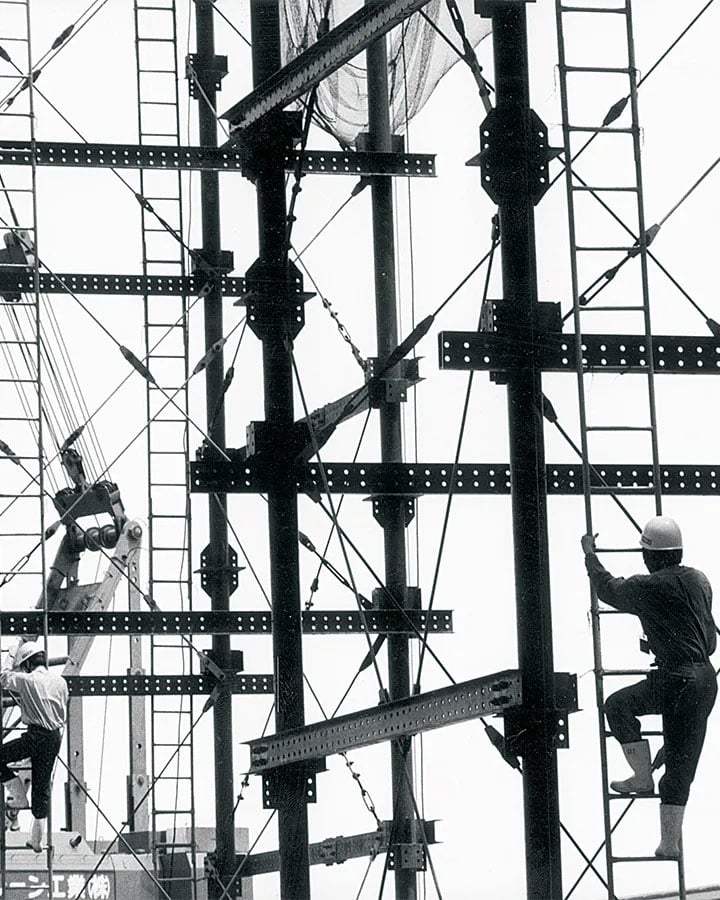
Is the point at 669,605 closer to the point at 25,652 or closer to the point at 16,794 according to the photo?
the point at 25,652

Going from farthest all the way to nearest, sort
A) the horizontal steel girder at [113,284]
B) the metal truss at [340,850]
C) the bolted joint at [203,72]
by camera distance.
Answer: the bolted joint at [203,72], the horizontal steel girder at [113,284], the metal truss at [340,850]

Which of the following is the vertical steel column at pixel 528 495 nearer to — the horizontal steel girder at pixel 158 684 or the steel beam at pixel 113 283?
the steel beam at pixel 113 283

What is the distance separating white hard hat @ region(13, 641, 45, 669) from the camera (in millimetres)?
20781

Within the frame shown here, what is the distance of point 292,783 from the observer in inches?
749

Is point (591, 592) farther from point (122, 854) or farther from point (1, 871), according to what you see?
point (122, 854)

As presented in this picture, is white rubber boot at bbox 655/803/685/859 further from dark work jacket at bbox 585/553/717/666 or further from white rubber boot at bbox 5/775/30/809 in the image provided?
white rubber boot at bbox 5/775/30/809

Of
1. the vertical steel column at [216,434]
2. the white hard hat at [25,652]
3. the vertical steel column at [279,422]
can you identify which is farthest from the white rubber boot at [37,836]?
the vertical steel column at [279,422]

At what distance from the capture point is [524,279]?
1526cm

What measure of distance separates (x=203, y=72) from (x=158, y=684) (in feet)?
21.2

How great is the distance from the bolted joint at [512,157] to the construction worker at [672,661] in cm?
246

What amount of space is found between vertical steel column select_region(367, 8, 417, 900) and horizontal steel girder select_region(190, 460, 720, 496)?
2197 millimetres

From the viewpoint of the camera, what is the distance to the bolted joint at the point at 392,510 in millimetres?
21953

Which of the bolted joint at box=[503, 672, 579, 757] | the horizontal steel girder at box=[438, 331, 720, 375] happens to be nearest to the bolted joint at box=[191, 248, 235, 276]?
the horizontal steel girder at box=[438, 331, 720, 375]

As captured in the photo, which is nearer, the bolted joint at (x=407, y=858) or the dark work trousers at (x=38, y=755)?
the dark work trousers at (x=38, y=755)
